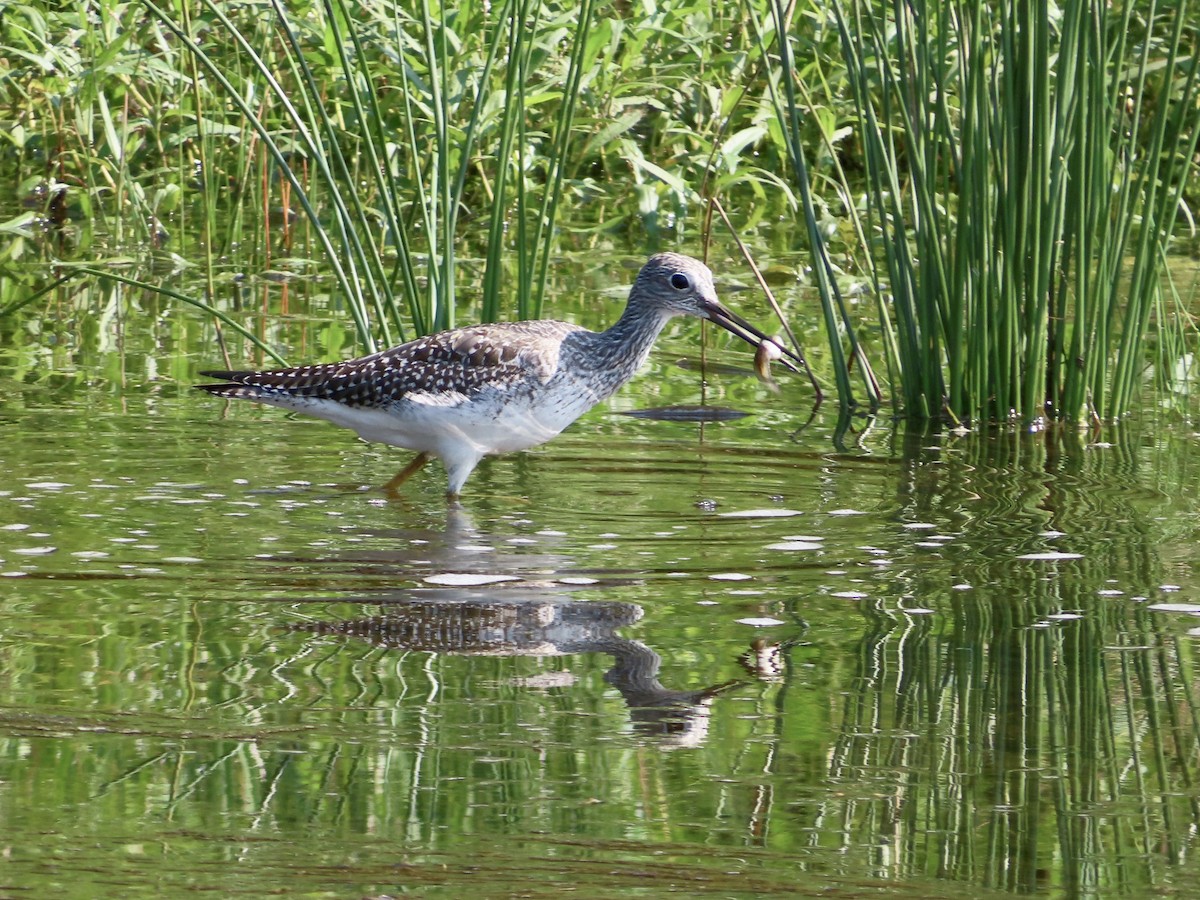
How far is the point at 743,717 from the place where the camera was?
154 inches

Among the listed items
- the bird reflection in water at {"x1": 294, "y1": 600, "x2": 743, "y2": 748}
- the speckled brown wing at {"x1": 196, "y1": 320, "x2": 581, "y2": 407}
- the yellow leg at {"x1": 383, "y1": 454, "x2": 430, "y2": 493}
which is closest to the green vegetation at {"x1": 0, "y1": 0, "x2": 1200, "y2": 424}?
the speckled brown wing at {"x1": 196, "y1": 320, "x2": 581, "y2": 407}

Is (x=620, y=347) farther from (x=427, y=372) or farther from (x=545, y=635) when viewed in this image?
(x=545, y=635)

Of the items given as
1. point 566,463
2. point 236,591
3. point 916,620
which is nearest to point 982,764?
point 916,620

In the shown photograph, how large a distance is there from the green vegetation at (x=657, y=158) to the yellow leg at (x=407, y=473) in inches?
20.3

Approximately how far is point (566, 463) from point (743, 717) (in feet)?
9.47

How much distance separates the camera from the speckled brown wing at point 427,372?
6.26 m

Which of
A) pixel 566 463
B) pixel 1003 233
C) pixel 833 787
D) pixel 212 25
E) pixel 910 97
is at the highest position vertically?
pixel 212 25

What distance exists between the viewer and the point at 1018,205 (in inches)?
263

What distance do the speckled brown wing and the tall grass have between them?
1390mm

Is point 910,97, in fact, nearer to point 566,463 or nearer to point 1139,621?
point 566,463

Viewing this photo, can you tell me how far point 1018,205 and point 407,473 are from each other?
2.35m

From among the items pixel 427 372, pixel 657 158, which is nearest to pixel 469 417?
pixel 427 372

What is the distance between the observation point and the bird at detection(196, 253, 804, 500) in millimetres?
6246

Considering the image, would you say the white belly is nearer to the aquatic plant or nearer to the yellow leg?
the yellow leg
